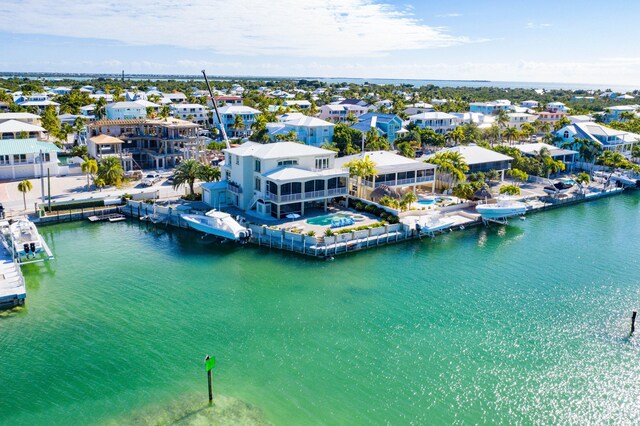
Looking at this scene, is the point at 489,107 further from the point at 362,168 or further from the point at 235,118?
the point at 362,168

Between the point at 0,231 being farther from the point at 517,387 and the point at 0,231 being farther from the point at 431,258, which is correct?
the point at 517,387

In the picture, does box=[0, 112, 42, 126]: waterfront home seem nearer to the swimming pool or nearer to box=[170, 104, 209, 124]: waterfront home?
box=[170, 104, 209, 124]: waterfront home

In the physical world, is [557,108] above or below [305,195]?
above

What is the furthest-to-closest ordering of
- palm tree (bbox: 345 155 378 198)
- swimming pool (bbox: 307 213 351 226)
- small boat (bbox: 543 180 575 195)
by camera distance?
small boat (bbox: 543 180 575 195) < palm tree (bbox: 345 155 378 198) < swimming pool (bbox: 307 213 351 226)

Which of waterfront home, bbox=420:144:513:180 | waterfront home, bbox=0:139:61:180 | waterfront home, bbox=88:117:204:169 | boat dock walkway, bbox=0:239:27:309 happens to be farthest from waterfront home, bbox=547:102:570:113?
boat dock walkway, bbox=0:239:27:309

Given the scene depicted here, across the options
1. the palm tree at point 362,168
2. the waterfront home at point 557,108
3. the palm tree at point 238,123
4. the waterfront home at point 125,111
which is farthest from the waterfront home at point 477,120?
the waterfront home at point 125,111

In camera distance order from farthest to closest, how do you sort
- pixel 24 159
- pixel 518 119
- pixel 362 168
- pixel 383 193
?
pixel 518 119 → pixel 24 159 → pixel 362 168 → pixel 383 193

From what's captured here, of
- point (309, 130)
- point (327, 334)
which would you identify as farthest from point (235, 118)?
point (327, 334)
